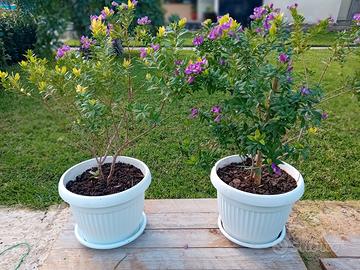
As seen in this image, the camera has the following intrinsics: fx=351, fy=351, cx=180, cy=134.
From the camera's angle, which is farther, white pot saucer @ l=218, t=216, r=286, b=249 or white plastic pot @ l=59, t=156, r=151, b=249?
white pot saucer @ l=218, t=216, r=286, b=249

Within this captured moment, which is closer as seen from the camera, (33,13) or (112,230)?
(33,13)

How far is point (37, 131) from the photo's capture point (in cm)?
338

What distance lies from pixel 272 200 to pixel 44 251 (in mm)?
1258

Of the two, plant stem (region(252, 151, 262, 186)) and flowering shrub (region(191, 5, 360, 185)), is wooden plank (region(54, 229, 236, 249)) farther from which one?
flowering shrub (region(191, 5, 360, 185))

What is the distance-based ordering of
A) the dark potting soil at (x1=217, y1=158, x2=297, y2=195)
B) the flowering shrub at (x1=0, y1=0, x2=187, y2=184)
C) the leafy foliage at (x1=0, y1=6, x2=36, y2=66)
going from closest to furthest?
the flowering shrub at (x1=0, y1=0, x2=187, y2=184), the dark potting soil at (x1=217, y1=158, x2=297, y2=195), the leafy foliage at (x1=0, y1=6, x2=36, y2=66)

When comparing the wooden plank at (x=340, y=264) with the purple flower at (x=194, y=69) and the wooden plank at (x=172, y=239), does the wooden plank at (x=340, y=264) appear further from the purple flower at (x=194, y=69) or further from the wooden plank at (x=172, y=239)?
the purple flower at (x=194, y=69)

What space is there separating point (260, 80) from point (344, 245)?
42.2 inches

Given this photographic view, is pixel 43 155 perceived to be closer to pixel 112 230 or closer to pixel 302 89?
pixel 112 230

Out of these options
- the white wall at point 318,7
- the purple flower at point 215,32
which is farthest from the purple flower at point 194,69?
the white wall at point 318,7

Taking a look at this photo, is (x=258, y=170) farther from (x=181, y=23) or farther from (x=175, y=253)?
(x=181, y=23)

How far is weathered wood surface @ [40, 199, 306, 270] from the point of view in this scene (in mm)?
1703

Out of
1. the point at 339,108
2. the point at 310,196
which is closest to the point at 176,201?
the point at 310,196

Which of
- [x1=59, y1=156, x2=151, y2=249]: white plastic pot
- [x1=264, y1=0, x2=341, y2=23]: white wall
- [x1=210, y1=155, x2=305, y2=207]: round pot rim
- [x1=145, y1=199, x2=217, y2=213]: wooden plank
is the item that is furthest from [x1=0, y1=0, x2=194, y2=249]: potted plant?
[x1=264, y1=0, x2=341, y2=23]: white wall

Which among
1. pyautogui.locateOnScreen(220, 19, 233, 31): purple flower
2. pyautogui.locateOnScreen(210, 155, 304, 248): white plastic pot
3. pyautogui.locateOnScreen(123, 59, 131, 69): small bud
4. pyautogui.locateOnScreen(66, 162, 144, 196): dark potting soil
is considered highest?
pyautogui.locateOnScreen(220, 19, 233, 31): purple flower
